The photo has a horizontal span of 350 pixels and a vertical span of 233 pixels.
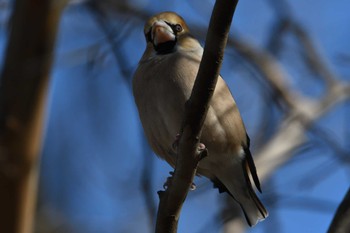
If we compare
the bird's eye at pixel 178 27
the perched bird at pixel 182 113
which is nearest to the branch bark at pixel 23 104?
the perched bird at pixel 182 113

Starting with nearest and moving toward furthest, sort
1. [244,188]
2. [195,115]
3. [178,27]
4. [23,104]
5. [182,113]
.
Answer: [195,115] → [23,104] → [182,113] → [244,188] → [178,27]

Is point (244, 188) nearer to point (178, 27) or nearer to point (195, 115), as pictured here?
point (178, 27)

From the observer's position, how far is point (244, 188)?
3.63 meters

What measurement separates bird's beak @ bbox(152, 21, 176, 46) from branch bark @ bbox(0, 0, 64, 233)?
545 millimetres

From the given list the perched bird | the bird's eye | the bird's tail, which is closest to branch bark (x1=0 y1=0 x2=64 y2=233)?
the perched bird

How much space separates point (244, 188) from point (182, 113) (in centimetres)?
60

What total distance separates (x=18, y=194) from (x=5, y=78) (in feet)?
1.78

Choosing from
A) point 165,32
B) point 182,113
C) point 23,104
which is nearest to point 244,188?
point 182,113

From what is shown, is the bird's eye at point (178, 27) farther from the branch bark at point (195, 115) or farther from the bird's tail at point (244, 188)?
the branch bark at point (195, 115)

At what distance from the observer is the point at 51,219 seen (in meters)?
6.75

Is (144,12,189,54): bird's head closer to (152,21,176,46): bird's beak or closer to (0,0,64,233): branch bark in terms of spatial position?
(152,21,176,46): bird's beak

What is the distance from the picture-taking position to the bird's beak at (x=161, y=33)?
12.0 ft

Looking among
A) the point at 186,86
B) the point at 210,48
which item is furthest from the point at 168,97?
the point at 210,48

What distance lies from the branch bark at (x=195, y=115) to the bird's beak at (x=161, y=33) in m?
1.23
